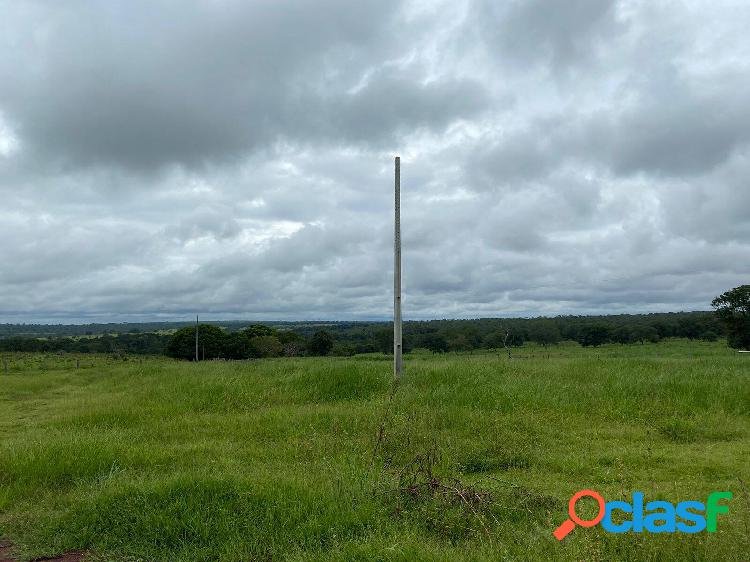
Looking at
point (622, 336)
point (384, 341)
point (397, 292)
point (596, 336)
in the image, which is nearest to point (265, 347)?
point (384, 341)

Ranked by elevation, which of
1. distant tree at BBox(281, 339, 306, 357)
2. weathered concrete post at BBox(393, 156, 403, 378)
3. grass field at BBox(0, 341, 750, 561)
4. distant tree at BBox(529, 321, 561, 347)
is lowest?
distant tree at BBox(281, 339, 306, 357)

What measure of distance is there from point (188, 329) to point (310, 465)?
176ft

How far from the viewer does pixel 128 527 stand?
554cm

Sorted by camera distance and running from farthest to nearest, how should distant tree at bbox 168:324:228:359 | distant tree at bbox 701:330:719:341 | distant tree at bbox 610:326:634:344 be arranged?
distant tree at bbox 610:326:634:344 < distant tree at bbox 701:330:719:341 < distant tree at bbox 168:324:228:359

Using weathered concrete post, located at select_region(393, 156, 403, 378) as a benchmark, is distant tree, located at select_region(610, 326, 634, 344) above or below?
below

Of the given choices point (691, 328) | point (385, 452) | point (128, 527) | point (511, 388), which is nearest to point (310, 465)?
point (385, 452)

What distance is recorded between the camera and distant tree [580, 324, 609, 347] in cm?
6331

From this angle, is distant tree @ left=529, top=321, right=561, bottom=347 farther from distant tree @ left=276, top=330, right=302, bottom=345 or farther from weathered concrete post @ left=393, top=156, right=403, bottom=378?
weathered concrete post @ left=393, top=156, right=403, bottom=378

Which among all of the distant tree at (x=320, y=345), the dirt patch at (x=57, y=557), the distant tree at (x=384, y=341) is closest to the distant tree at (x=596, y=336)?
the distant tree at (x=384, y=341)

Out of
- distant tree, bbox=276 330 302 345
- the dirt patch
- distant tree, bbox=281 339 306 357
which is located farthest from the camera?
distant tree, bbox=276 330 302 345

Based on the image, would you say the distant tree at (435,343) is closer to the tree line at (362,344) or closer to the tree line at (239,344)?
the tree line at (362,344)

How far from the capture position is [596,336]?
208 ft

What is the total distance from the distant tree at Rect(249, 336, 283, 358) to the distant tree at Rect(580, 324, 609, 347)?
116 feet

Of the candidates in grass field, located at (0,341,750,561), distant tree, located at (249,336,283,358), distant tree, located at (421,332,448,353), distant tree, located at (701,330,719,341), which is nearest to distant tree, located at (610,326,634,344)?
distant tree, located at (701,330,719,341)
